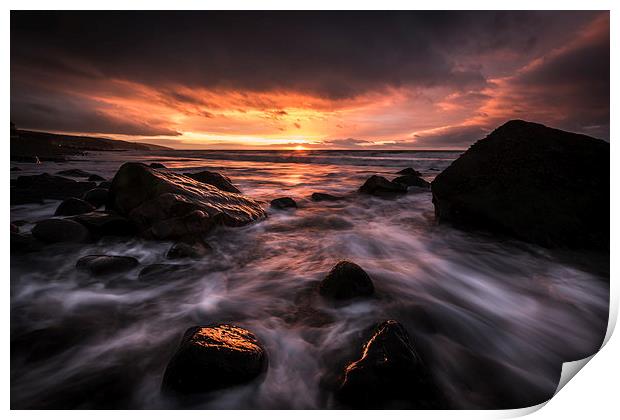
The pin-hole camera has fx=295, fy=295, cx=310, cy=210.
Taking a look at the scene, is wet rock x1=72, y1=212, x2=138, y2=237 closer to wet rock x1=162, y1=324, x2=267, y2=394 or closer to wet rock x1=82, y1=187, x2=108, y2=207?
wet rock x1=82, y1=187, x2=108, y2=207

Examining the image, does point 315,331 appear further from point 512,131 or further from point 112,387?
point 512,131

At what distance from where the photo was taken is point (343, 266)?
94.0 inches

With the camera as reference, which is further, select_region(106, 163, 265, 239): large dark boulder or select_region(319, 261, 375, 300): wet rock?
select_region(106, 163, 265, 239): large dark boulder

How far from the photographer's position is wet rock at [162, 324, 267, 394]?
145 cm

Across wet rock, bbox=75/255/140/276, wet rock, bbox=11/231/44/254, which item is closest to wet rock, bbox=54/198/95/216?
wet rock, bbox=11/231/44/254

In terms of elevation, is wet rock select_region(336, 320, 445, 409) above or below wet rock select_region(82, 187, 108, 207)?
below

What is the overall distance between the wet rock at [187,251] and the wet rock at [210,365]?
1.64m

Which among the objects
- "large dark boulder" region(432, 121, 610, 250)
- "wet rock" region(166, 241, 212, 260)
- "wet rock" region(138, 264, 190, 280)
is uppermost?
"large dark boulder" region(432, 121, 610, 250)

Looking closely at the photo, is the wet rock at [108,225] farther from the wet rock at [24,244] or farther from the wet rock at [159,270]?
the wet rock at [159,270]

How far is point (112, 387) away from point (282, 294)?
1.27 metres

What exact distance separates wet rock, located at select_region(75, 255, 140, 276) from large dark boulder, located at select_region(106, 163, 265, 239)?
0.65 meters

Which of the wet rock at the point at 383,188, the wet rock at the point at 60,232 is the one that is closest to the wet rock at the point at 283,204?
the wet rock at the point at 383,188

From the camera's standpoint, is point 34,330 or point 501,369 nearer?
point 501,369
